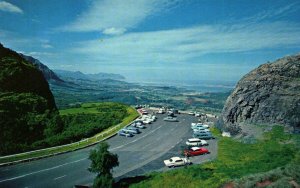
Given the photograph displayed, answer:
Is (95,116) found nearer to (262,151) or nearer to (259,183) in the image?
(262,151)

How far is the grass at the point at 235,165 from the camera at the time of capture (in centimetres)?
2850

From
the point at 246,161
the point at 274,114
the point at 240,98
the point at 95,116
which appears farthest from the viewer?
the point at 95,116

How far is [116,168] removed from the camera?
38.8 meters

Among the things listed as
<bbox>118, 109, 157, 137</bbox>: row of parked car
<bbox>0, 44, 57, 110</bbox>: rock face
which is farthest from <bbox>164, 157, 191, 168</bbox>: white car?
<bbox>0, 44, 57, 110</bbox>: rock face

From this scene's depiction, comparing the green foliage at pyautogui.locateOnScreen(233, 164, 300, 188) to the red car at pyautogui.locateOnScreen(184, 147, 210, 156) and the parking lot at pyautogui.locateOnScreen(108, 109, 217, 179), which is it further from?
the red car at pyautogui.locateOnScreen(184, 147, 210, 156)

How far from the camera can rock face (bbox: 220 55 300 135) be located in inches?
2036

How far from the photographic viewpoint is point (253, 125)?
176 ft

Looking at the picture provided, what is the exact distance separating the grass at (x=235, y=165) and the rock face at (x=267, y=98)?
7.87 m

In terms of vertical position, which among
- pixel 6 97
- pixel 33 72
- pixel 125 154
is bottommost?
pixel 125 154

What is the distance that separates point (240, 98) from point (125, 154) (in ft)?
91.6

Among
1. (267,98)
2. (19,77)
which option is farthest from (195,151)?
(19,77)

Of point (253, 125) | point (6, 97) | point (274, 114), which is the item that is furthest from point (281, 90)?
point (6, 97)

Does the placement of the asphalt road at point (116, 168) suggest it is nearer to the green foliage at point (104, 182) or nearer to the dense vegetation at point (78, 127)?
the green foliage at point (104, 182)

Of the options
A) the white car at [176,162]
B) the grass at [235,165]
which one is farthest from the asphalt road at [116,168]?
the grass at [235,165]
